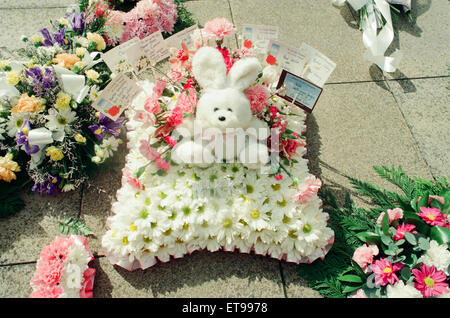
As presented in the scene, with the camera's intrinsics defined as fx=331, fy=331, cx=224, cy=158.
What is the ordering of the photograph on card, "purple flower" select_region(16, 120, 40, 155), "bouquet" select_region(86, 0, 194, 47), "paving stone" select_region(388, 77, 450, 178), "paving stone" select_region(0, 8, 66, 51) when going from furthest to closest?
"paving stone" select_region(0, 8, 66, 51), "bouquet" select_region(86, 0, 194, 47), "paving stone" select_region(388, 77, 450, 178), the photograph on card, "purple flower" select_region(16, 120, 40, 155)

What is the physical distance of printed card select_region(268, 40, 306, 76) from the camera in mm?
→ 2277

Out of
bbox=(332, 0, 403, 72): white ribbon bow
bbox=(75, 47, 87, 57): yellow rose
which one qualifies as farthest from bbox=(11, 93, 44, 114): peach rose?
bbox=(332, 0, 403, 72): white ribbon bow

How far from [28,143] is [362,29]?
3.24 metres

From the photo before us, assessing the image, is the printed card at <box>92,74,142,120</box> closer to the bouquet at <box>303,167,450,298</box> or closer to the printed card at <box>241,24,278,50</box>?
the printed card at <box>241,24,278,50</box>

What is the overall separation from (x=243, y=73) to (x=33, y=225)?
1674 mm

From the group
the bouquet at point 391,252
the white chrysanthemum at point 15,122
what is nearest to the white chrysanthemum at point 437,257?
the bouquet at point 391,252

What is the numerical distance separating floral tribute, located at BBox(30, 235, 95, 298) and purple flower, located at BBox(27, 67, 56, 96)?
96 centimetres

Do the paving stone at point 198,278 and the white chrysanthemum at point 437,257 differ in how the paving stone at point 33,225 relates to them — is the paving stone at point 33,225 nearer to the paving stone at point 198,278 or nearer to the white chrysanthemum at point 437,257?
the paving stone at point 198,278

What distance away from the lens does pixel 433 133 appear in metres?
2.79

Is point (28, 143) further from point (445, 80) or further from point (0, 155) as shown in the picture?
point (445, 80)

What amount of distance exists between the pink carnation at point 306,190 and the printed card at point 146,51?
1267mm

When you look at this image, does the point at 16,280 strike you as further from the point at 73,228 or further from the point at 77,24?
the point at 77,24

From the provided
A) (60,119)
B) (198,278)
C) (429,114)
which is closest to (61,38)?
(60,119)

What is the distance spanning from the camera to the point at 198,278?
202 cm
